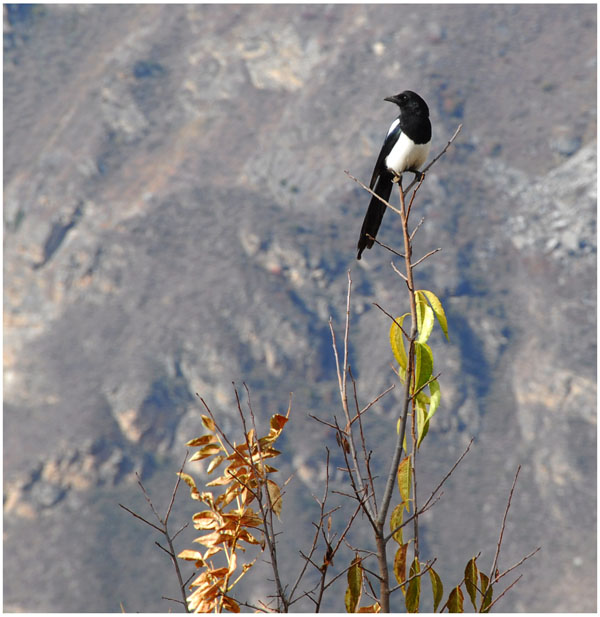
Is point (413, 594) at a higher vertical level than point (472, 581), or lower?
lower

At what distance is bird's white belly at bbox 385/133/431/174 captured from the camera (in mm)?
5973

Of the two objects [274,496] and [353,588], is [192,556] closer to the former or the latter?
[274,496]

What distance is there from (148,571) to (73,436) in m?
15.6

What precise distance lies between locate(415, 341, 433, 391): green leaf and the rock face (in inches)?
3113

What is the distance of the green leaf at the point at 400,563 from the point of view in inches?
140

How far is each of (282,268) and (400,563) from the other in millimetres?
96159

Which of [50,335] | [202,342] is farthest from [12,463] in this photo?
[202,342]

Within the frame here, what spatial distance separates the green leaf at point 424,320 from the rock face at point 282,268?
79087 mm

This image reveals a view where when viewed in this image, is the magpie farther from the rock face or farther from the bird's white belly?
the rock face

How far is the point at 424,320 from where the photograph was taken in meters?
3.56

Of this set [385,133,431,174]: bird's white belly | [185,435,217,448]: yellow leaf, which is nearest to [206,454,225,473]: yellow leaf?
[185,435,217,448]: yellow leaf

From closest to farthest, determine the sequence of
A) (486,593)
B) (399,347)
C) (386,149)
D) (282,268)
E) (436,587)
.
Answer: (486,593) → (436,587) → (399,347) → (386,149) → (282,268)

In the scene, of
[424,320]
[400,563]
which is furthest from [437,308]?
[400,563]

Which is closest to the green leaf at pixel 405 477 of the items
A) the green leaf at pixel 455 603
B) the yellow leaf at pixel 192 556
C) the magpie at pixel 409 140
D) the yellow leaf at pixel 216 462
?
the green leaf at pixel 455 603
